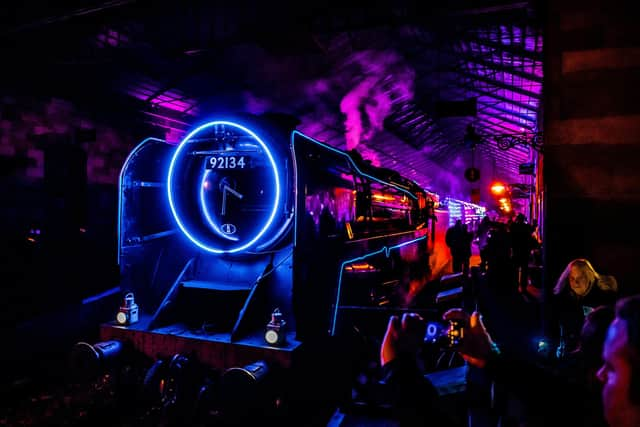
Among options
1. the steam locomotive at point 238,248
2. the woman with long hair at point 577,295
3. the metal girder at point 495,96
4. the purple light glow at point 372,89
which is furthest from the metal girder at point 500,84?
the woman with long hair at point 577,295

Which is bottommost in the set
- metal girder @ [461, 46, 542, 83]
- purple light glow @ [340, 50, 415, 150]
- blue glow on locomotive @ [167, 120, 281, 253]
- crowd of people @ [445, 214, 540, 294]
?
crowd of people @ [445, 214, 540, 294]

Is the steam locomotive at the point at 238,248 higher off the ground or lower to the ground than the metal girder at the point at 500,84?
lower

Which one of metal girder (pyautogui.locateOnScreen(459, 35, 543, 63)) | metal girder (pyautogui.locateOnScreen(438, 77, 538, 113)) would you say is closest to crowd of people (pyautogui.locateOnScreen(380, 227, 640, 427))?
metal girder (pyautogui.locateOnScreen(459, 35, 543, 63))

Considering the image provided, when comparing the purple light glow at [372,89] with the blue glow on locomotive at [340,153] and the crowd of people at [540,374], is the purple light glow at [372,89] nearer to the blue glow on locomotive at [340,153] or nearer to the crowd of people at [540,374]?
the blue glow on locomotive at [340,153]

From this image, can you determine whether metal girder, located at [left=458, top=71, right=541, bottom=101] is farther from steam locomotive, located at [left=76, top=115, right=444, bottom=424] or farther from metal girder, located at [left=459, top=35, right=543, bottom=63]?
steam locomotive, located at [left=76, top=115, right=444, bottom=424]

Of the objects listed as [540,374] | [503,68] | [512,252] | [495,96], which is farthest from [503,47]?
[540,374]

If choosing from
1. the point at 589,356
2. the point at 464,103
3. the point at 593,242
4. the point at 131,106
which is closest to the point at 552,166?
the point at 593,242

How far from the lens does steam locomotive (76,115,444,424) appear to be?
149 inches

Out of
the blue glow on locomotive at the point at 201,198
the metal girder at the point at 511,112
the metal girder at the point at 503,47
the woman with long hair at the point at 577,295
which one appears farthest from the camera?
the metal girder at the point at 511,112

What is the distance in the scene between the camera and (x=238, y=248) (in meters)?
4.21

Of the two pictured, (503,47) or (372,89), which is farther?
(372,89)

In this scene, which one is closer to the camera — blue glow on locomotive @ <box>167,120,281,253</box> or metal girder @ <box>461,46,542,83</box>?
blue glow on locomotive @ <box>167,120,281,253</box>

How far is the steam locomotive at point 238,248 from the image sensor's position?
12.4ft

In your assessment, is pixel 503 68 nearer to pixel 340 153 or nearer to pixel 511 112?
pixel 511 112
